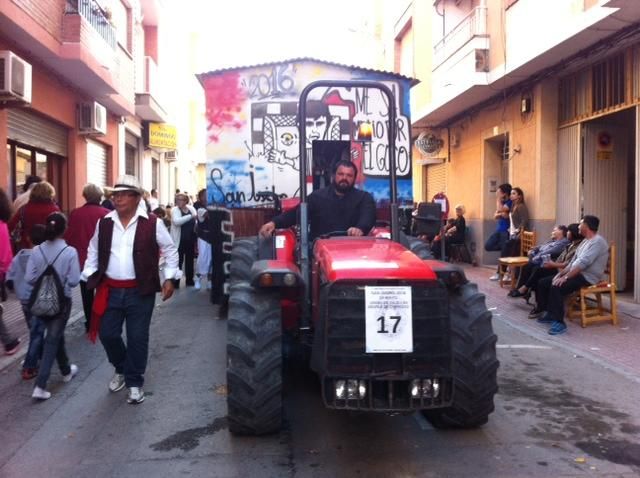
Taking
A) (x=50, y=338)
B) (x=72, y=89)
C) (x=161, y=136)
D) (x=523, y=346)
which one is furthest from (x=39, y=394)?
(x=161, y=136)

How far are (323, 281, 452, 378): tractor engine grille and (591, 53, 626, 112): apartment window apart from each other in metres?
7.40

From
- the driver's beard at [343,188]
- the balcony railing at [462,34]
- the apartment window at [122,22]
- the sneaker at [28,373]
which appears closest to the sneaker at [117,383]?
the sneaker at [28,373]

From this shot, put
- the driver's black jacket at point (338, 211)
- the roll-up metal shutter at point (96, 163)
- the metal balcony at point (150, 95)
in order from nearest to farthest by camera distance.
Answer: the driver's black jacket at point (338, 211) → the roll-up metal shutter at point (96, 163) → the metal balcony at point (150, 95)

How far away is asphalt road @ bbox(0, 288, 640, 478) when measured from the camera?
3957 mm

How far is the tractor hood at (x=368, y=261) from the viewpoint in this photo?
3895 millimetres

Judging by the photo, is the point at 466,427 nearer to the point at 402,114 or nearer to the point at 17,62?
the point at 402,114

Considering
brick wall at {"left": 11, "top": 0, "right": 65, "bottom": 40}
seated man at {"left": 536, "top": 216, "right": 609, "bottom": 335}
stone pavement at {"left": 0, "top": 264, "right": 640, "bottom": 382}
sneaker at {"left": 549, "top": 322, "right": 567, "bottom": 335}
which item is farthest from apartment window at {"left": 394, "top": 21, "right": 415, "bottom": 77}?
sneaker at {"left": 549, "top": 322, "right": 567, "bottom": 335}

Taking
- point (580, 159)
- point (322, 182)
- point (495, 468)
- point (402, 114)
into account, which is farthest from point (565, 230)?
point (495, 468)

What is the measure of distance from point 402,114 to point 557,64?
389 centimetres

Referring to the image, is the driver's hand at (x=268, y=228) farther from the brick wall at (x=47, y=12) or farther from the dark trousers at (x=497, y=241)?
the dark trousers at (x=497, y=241)

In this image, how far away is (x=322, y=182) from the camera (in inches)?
308

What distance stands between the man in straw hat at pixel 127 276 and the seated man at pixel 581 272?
5.12 m

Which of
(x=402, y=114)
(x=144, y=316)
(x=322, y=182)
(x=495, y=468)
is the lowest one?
(x=495, y=468)

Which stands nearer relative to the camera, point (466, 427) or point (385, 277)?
point (385, 277)
